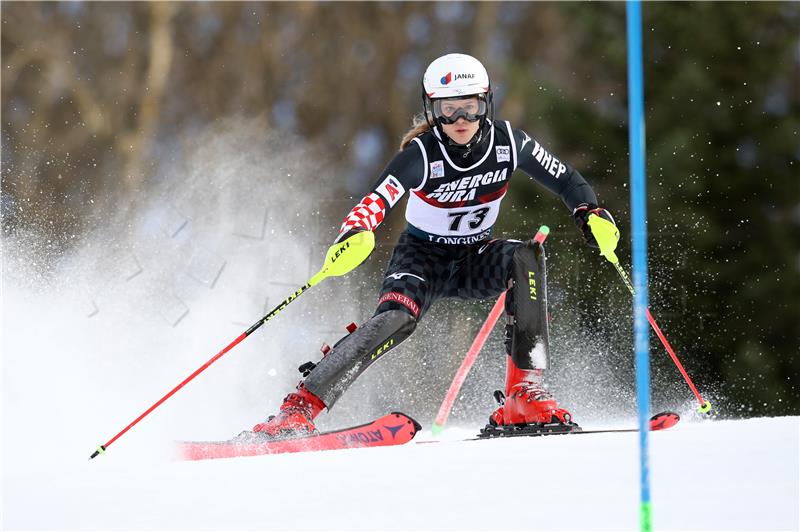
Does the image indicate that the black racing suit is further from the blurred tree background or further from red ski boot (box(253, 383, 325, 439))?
the blurred tree background

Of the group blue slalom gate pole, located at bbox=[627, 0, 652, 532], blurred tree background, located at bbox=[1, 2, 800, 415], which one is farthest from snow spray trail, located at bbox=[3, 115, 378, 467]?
blue slalom gate pole, located at bbox=[627, 0, 652, 532]

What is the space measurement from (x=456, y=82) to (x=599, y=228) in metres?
0.82

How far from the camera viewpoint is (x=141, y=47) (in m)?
16.6

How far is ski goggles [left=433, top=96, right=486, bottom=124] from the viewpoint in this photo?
401 cm

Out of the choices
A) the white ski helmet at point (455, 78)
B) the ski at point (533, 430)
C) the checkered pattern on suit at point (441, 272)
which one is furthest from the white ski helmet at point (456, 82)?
the ski at point (533, 430)

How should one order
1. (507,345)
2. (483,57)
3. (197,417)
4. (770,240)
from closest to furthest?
(507,345), (197,417), (770,240), (483,57)

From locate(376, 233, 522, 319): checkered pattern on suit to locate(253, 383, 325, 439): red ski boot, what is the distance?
464 millimetres

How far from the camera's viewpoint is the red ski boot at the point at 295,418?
147 inches

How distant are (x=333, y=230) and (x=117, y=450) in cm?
365

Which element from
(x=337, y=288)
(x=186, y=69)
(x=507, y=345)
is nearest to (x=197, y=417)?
(x=337, y=288)

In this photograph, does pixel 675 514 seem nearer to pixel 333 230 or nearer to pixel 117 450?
pixel 117 450

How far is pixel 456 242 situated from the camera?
170 inches

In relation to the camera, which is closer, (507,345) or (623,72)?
(507,345)

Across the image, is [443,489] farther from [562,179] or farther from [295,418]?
[562,179]
